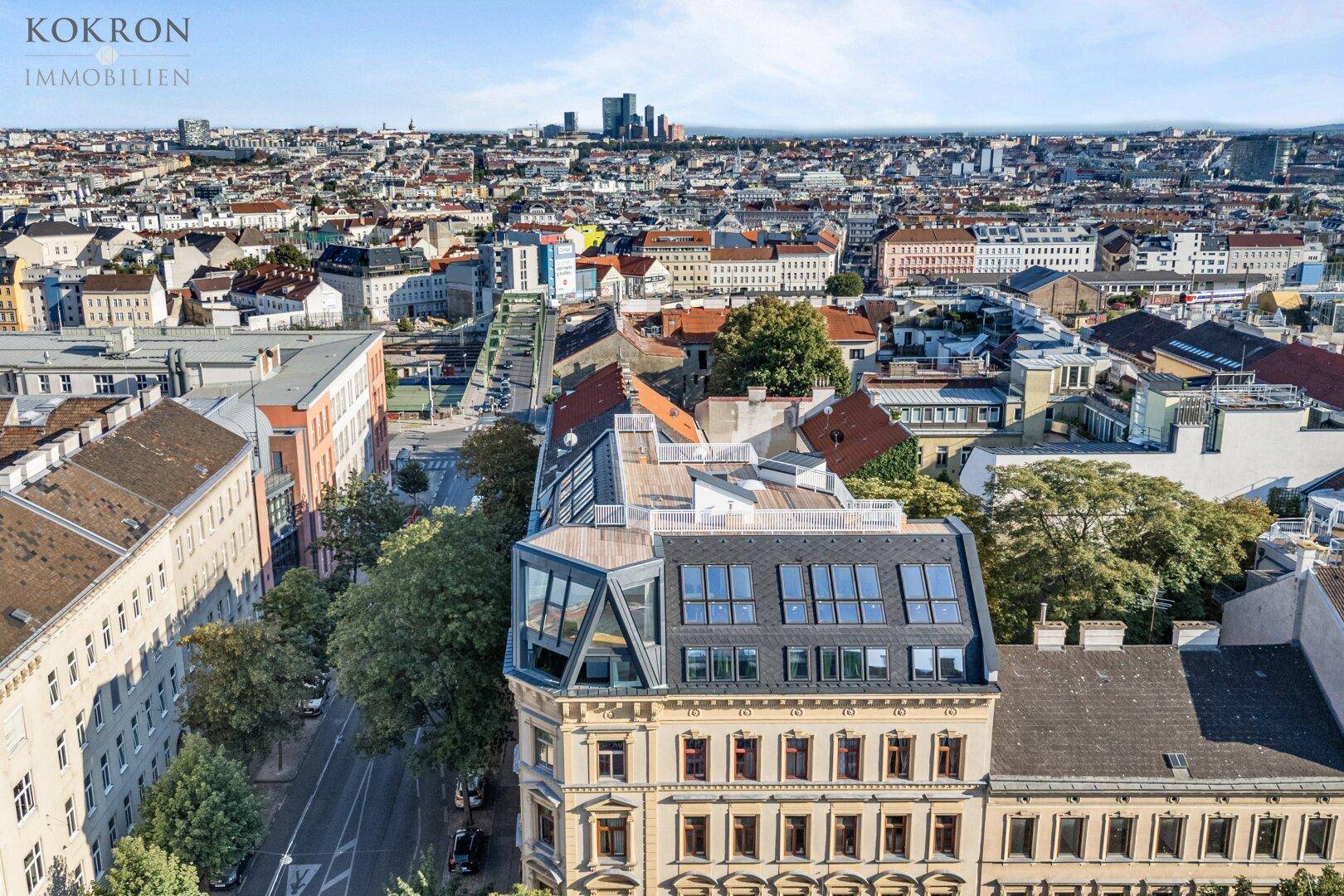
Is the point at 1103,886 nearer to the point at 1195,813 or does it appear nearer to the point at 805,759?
the point at 1195,813

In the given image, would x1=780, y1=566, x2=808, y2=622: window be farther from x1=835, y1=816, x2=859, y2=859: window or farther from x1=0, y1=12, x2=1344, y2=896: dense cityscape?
x1=835, y1=816, x2=859, y2=859: window

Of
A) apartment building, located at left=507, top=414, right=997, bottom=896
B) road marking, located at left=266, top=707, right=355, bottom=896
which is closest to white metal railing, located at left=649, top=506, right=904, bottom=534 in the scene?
apartment building, located at left=507, top=414, right=997, bottom=896

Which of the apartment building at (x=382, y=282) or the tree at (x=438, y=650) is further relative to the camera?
the apartment building at (x=382, y=282)

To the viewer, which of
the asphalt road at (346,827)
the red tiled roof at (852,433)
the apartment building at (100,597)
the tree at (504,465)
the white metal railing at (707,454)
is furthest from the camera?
the tree at (504,465)

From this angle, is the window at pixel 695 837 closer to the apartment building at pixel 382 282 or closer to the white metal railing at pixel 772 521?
the white metal railing at pixel 772 521

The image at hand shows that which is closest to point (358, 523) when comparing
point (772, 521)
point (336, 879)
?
point (336, 879)

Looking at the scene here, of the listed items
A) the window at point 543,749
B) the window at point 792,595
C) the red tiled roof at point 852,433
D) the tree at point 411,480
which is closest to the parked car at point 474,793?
the window at point 543,749
